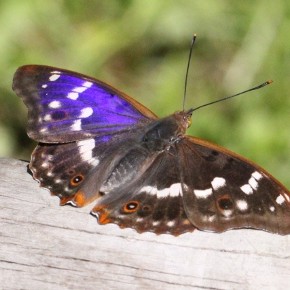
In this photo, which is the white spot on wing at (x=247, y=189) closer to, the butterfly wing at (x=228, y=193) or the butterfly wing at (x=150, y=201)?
the butterfly wing at (x=228, y=193)

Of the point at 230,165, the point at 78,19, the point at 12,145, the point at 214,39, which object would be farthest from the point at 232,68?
the point at 230,165

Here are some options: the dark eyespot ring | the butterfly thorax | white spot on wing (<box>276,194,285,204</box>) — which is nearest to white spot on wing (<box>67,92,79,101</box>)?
the butterfly thorax

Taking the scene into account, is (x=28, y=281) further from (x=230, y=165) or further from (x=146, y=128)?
(x=146, y=128)

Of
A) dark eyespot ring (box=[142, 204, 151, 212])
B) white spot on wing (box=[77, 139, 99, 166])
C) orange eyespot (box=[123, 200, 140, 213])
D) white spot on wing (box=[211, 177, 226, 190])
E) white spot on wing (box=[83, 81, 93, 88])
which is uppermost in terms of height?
white spot on wing (box=[83, 81, 93, 88])

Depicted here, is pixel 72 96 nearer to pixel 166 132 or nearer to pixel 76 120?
pixel 76 120

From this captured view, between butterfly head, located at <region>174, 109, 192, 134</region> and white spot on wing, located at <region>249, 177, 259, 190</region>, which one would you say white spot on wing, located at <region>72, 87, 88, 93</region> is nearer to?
butterfly head, located at <region>174, 109, 192, 134</region>

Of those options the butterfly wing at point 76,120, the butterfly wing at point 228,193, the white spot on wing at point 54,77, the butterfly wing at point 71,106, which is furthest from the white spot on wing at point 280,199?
the white spot on wing at point 54,77

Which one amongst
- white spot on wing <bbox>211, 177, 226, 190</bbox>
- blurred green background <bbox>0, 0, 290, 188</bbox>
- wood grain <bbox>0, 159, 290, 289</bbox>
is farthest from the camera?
blurred green background <bbox>0, 0, 290, 188</bbox>
